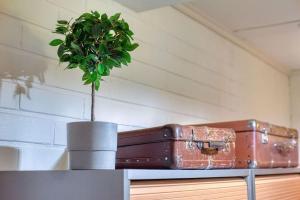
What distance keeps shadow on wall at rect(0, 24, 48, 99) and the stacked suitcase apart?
407mm

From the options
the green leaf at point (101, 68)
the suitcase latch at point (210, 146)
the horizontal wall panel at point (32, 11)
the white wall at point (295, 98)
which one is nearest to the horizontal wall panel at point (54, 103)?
the horizontal wall panel at point (32, 11)

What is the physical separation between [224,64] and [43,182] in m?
2.08

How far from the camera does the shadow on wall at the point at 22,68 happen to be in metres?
1.43

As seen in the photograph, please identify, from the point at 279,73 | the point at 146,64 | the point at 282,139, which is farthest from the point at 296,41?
the point at 146,64

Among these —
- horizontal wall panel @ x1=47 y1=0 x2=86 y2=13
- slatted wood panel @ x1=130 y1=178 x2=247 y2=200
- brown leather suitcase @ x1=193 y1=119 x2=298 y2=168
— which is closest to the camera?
slatted wood panel @ x1=130 y1=178 x2=247 y2=200

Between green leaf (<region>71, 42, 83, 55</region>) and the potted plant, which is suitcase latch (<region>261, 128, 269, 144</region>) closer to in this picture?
the potted plant

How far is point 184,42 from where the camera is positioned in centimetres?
256

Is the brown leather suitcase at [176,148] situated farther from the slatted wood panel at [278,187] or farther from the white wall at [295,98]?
the white wall at [295,98]

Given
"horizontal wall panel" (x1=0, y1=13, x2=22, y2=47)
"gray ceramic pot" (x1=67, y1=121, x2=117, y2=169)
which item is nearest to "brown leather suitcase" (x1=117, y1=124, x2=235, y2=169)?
"gray ceramic pot" (x1=67, y1=121, x2=117, y2=169)

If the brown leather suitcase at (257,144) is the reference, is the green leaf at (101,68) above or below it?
above

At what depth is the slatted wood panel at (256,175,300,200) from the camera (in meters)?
1.76

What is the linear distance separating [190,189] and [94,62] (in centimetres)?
52

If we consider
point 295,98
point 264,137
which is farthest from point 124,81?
point 295,98

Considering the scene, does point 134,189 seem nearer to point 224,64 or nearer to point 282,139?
point 282,139
